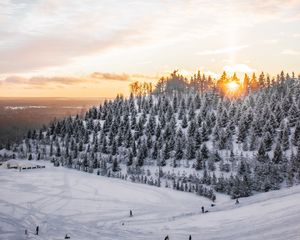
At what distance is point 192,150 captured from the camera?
117m

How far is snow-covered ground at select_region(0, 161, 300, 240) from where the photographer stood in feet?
145

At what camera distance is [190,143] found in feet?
388

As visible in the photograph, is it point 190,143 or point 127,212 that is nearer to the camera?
point 127,212

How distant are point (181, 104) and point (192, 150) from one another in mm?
38653

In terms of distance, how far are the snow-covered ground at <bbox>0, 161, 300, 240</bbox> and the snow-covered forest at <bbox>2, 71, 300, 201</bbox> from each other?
1281 centimetres

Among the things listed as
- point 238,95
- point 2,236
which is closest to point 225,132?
point 238,95

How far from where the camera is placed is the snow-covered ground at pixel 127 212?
4431 centimetres

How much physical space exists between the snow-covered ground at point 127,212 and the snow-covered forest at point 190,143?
12.8 meters

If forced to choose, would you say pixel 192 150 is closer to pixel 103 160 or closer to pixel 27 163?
pixel 103 160

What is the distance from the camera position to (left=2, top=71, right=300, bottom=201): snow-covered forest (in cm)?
9506

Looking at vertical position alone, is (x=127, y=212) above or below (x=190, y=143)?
below

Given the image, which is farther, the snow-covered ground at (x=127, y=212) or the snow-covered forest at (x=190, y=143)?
the snow-covered forest at (x=190, y=143)

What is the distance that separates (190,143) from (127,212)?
5722 cm

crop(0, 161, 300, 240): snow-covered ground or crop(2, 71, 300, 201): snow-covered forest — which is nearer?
crop(0, 161, 300, 240): snow-covered ground
